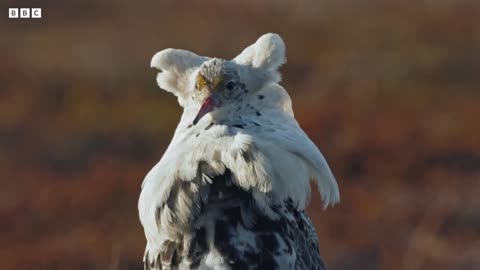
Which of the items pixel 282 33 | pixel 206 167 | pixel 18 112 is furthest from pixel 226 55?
pixel 206 167

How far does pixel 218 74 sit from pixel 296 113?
6.07m

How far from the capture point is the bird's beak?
222 inches

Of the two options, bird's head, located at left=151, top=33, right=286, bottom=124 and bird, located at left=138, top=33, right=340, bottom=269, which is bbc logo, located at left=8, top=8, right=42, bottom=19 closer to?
bird's head, located at left=151, top=33, right=286, bottom=124

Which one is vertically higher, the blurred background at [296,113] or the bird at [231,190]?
the bird at [231,190]

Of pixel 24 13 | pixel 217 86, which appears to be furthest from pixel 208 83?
pixel 24 13

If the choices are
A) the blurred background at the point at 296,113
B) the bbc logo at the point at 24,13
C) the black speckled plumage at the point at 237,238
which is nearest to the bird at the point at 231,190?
the black speckled plumage at the point at 237,238

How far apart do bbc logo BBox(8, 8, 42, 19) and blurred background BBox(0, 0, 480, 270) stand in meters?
0.10

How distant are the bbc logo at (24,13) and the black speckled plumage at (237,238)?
314 inches

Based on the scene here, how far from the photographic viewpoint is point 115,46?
1341cm

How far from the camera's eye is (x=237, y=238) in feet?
17.7

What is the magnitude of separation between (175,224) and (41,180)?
631 cm

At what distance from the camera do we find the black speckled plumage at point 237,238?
17.6 feet

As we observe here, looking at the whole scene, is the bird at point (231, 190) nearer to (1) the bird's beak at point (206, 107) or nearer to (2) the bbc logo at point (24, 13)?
(1) the bird's beak at point (206, 107)

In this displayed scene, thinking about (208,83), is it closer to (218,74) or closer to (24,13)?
(218,74)
